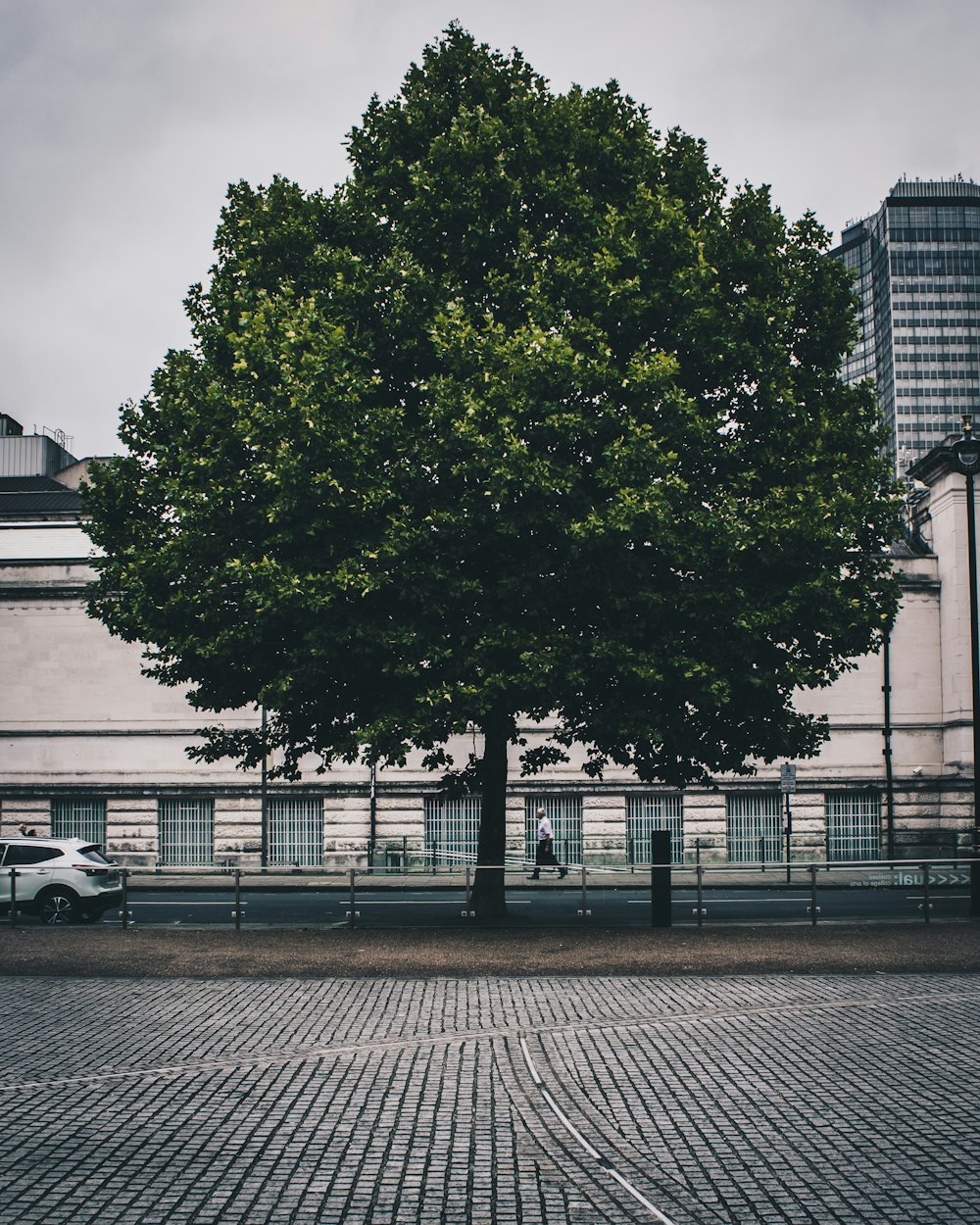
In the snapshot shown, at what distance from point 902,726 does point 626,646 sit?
22500 millimetres

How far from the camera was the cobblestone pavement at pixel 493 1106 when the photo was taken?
23.2 feet

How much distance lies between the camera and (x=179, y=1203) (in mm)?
7039

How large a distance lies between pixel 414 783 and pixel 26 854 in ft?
51.2

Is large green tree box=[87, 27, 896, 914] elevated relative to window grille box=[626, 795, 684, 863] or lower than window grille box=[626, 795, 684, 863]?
elevated

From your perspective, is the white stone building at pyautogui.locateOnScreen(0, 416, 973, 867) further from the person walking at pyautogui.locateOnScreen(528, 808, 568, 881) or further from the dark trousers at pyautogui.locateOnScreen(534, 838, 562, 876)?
the dark trousers at pyautogui.locateOnScreen(534, 838, 562, 876)

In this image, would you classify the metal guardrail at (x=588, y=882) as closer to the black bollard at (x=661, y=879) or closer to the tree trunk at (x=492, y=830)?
the black bollard at (x=661, y=879)

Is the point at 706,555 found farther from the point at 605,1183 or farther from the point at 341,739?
the point at 605,1183

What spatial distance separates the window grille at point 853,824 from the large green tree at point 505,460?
17.8 metres

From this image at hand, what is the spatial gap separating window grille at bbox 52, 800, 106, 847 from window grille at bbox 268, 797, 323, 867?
539 centimetres

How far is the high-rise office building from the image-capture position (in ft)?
549

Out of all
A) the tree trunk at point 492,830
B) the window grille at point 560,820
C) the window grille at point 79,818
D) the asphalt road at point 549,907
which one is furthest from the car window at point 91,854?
the window grille at point 560,820

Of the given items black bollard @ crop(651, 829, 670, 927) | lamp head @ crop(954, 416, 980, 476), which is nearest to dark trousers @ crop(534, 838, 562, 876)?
black bollard @ crop(651, 829, 670, 927)

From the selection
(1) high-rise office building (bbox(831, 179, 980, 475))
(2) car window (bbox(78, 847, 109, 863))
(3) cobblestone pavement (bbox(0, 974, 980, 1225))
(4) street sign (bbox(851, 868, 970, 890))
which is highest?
(1) high-rise office building (bbox(831, 179, 980, 475))

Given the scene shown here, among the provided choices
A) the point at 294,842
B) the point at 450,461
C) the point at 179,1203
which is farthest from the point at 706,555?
the point at 294,842
